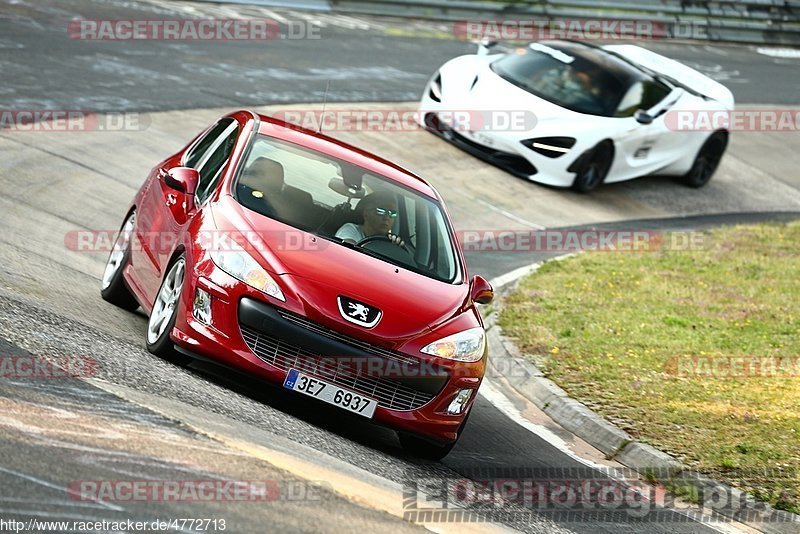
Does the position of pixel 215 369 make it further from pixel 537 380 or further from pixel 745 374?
pixel 745 374

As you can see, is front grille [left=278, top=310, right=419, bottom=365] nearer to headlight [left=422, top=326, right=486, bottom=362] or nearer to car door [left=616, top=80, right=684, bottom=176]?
headlight [left=422, top=326, right=486, bottom=362]

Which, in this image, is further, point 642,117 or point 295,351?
point 642,117

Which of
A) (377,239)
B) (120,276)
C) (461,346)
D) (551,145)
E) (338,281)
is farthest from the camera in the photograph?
(551,145)

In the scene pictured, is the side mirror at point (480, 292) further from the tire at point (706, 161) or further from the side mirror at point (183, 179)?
the tire at point (706, 161)

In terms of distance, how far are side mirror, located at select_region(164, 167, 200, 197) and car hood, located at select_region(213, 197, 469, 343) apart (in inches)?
15.8

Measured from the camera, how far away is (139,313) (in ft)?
31.9

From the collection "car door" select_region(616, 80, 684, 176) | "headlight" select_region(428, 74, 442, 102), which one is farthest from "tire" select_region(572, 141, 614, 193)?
"headlight" select_region(428, 74, 442, 102)

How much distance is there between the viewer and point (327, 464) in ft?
21.6

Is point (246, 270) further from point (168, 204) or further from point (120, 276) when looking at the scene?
point (120, 276)

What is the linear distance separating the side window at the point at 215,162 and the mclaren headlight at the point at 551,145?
880cm

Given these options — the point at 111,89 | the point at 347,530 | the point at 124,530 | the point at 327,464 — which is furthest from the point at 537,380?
the point at 111,89

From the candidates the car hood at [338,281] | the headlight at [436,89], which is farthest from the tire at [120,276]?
the headlight at [436,89]

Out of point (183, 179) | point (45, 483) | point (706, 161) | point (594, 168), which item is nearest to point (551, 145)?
point (594, 168)

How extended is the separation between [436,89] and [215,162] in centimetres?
981
